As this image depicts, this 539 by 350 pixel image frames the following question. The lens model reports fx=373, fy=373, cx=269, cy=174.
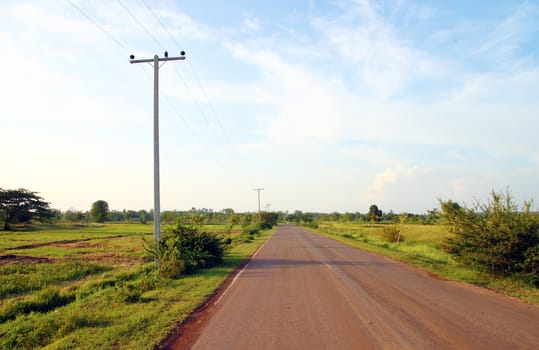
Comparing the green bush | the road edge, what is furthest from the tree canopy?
the road edge

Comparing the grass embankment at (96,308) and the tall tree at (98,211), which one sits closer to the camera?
the grass embankment at (96,308)

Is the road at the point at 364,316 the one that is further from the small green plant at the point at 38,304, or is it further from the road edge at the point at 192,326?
the small green plant at the point at 38,304

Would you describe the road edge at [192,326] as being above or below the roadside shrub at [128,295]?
below

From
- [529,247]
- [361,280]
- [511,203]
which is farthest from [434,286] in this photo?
[511,203]

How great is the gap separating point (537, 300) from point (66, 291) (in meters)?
13.8

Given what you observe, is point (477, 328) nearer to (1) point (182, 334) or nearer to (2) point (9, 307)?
(1) point (182, 334)

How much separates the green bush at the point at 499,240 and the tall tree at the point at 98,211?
127786 millimetres

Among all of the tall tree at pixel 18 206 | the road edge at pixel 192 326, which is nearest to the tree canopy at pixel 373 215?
the road edge at pixel 192 326

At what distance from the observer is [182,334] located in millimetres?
6695

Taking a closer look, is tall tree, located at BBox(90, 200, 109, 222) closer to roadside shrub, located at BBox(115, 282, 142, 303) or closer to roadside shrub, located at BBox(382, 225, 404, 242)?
roadside shrub, located at BBox(382, 225, 404, 242)

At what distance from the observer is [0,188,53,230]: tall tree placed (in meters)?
73.1

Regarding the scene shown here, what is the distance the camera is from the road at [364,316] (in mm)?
6145

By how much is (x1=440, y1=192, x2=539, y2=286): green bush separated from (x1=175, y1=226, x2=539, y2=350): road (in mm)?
1948

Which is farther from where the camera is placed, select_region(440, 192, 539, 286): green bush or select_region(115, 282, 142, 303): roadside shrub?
select_region(440, 192, 539, 286): green bush
